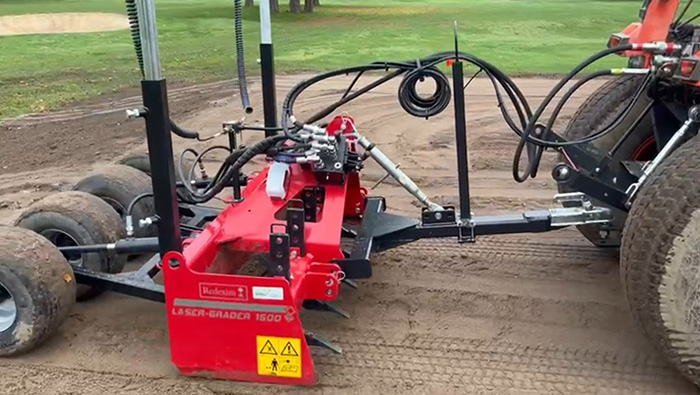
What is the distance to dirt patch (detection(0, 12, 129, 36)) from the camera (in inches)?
933

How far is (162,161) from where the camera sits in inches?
121

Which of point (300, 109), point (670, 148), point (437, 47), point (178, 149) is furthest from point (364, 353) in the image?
point (437, 47)

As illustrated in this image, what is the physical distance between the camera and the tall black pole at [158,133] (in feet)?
9.34

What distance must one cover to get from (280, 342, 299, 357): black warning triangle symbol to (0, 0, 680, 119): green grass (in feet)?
24.6

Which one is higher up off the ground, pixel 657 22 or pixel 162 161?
pixel 657 22

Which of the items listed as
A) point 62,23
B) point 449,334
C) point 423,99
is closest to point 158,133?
point 423,99

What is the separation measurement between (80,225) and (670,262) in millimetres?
2857

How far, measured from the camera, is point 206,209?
463 cm

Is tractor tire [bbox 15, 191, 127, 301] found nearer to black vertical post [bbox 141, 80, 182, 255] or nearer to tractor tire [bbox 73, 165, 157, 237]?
tractor tire [bbox 73, 165, 157, 237]

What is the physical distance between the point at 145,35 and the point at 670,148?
239cm

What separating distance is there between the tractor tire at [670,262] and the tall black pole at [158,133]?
1889 millimetres

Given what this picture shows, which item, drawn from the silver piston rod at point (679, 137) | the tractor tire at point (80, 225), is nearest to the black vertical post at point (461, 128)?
the silver piston rod at point (679, 137)

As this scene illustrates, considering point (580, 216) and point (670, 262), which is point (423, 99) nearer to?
point (580, 216)

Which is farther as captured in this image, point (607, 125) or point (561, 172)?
point (607, 125)
